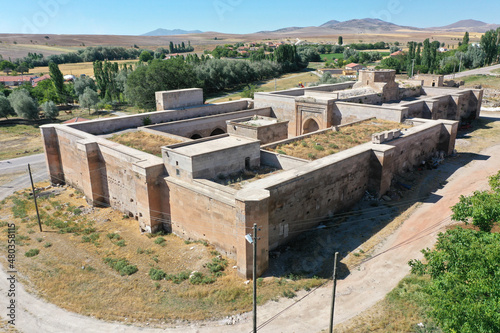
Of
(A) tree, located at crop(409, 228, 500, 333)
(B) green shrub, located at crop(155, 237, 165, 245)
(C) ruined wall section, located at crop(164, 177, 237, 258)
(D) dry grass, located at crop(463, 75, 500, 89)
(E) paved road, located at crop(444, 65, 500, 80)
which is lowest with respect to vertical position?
(B) green shrub, located at crop(155, 237, 165, 245)

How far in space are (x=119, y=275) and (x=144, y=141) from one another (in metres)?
8.76

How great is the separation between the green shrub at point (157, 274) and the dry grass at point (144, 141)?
6.79 meters

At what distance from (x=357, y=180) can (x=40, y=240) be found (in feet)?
47.8

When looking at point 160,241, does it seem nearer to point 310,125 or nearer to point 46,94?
point 310,125

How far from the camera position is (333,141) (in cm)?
1994

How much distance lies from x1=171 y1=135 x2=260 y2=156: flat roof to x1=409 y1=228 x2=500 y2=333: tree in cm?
919

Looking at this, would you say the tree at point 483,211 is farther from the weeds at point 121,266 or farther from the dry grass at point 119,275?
the weeds at point 121,266

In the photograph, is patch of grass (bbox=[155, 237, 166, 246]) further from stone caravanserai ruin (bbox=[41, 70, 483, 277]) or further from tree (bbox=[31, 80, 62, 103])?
tree (bbox=[31, 80, 62, 103])

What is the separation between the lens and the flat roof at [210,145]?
14961mm

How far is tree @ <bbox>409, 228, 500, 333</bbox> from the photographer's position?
6.89m

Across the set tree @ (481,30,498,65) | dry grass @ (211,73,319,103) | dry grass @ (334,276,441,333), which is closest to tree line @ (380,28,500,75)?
tree @ (481,30,498,65)

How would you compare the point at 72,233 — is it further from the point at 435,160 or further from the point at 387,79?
the point at 387,79

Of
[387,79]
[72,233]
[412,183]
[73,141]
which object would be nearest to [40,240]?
[72,233]

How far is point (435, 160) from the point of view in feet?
73.8
